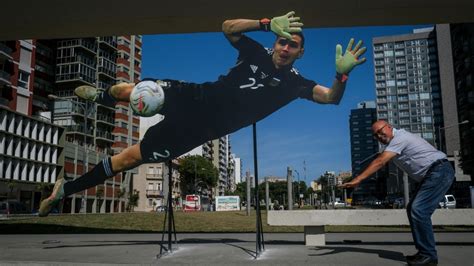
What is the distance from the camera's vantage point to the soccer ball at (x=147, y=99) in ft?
32.3

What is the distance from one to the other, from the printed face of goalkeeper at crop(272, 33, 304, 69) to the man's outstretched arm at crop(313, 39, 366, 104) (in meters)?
0.78

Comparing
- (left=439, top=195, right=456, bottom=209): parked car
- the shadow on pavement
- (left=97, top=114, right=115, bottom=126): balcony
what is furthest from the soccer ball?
(left=439, top=195, right=456, bottom=209): parked car

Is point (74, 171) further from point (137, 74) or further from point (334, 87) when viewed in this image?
point (334, 87)

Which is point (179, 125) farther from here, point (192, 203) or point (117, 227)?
point (192, 203)

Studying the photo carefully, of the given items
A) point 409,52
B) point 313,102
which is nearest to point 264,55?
point 313,102

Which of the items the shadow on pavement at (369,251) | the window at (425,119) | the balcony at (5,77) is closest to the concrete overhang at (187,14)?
the shadow on pavement at (369,251)

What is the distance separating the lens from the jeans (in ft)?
20.0

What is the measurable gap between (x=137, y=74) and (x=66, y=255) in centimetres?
515

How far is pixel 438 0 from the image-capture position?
10.1 metres

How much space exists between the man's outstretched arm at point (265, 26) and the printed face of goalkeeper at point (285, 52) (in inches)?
5.4

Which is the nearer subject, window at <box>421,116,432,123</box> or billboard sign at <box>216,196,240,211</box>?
billboard sign at <box>216,196,240,211</box>

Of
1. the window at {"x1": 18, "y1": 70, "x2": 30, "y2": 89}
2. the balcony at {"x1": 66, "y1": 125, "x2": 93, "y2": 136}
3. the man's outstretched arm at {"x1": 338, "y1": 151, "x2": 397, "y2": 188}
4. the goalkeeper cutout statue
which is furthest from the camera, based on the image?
Answer: the window at {"x1": 18, "y1": 70, "x2": 30, "y2": 89}

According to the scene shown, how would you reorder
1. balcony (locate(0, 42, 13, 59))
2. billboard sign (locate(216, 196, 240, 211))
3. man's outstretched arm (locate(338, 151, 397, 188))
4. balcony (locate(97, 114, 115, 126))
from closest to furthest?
1. man's outstretched arm (locate(338, 151, 397, 188))
2. balcony (locate(97, 114, 115, 126))
3. balcony (locate(0, 42, 13, 59))
4. billboard sign (locate(216, 196, 240, 211))

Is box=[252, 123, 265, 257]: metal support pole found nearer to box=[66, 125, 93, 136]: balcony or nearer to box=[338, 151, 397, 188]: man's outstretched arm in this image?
box=[338, 151, 397, 188]: man's outstretched arm
